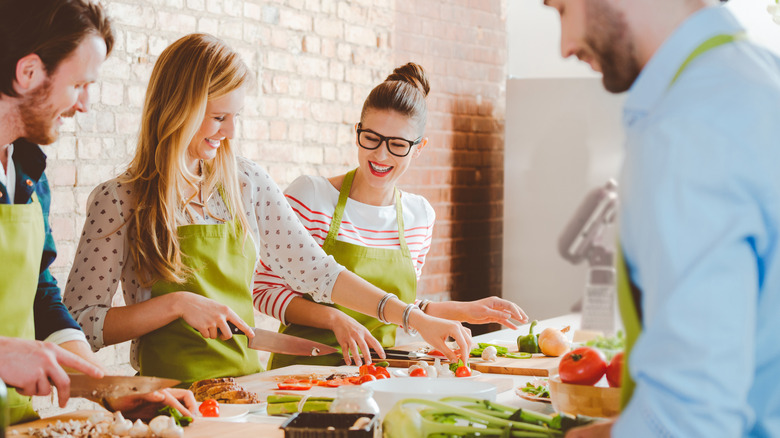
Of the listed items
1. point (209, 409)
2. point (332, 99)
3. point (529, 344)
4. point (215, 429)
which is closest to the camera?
point (215, 429)

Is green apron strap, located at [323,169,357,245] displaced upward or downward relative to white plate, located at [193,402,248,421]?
upward

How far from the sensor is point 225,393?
182cm

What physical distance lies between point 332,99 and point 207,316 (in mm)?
2420

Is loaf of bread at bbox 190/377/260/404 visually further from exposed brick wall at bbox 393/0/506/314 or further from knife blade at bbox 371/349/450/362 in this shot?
exposed brick wall at bbox 393/0/506/314

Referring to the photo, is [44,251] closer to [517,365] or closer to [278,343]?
[278,343]

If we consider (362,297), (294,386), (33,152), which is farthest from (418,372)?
(33,152)

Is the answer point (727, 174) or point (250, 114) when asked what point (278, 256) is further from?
point (727, 174)

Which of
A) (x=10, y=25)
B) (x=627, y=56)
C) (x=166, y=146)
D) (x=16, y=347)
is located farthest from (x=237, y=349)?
(x=627, y=56)

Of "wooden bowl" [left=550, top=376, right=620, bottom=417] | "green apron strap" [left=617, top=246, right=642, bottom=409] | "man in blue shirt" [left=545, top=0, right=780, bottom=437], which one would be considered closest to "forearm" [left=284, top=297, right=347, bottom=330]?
"wooden bowl" [left=550, top=376, right=620, bottom=417]

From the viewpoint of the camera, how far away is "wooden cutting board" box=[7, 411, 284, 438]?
1.51m

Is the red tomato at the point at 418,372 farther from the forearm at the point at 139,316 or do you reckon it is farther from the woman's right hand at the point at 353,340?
the forearm at the point at 139,316

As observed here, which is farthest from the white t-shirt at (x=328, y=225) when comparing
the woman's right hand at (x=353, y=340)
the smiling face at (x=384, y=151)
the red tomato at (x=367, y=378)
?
the red tomato at (x=367, y=378)

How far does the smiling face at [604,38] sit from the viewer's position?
90 cm

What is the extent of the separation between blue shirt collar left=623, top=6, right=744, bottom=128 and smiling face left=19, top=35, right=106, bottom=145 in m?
1.19
